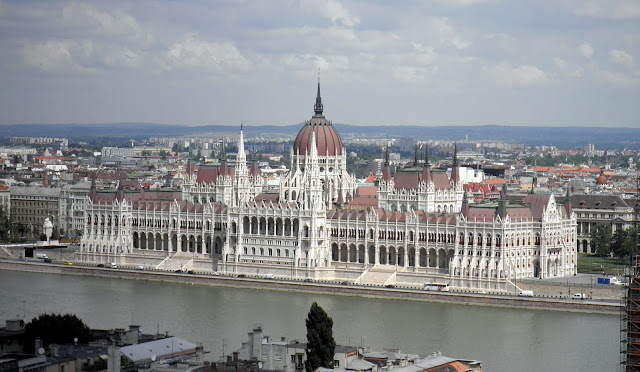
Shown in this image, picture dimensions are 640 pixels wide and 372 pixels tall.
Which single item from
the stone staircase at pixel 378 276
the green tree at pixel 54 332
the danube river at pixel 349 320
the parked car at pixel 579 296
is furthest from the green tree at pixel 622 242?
the green tree at pixel 54 332

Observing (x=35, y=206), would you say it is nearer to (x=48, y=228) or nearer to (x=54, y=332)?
(x=48, y=228)

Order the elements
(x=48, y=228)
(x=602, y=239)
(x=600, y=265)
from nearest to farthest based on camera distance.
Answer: (x=600, y=265)
(x=602, y=239)
(x=48, y=228)

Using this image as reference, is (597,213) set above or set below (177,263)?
above

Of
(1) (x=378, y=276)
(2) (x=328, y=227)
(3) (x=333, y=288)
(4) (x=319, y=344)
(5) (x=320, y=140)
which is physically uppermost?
(5) (x=320, y=140)

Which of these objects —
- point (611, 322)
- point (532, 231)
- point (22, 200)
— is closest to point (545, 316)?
point (611, 322)

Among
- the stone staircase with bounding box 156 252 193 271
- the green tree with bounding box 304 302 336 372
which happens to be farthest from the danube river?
the green tree with bounding box 304 302 336 372

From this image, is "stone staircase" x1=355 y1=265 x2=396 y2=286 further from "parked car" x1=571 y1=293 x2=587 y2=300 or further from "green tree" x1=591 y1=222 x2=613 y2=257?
"green tree" x1=591 y1=222 x2=613 y2=257

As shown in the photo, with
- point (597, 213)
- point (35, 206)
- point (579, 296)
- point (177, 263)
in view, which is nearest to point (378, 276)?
point (579, 296)

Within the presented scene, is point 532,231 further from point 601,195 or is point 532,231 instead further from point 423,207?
point 601,195
